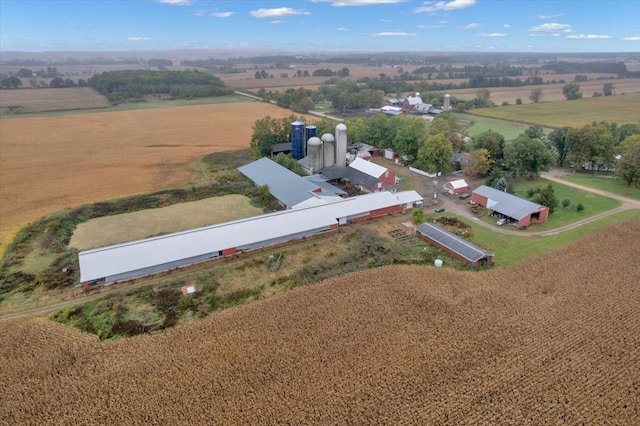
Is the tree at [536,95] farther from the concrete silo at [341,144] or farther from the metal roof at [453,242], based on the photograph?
the metal roof at [453,242]

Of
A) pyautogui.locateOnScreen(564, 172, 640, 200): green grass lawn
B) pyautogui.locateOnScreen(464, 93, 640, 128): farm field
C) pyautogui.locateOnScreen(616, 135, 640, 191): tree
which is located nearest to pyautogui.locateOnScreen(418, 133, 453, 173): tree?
pyautogui.locateOnScreen(564, 172, 640, 200): green grass lawn

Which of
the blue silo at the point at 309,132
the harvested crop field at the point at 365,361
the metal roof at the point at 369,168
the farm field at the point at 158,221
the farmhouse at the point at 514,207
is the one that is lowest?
the harvested crop field at the point at 365,361

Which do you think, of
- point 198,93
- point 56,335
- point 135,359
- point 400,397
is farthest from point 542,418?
point 198,93

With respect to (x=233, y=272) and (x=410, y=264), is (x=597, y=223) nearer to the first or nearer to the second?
(x=410, y=264)

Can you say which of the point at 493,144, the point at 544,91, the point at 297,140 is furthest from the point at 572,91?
the point at 297,140

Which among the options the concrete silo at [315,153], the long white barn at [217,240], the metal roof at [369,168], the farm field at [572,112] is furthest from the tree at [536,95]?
the long white barn at [217,240]
